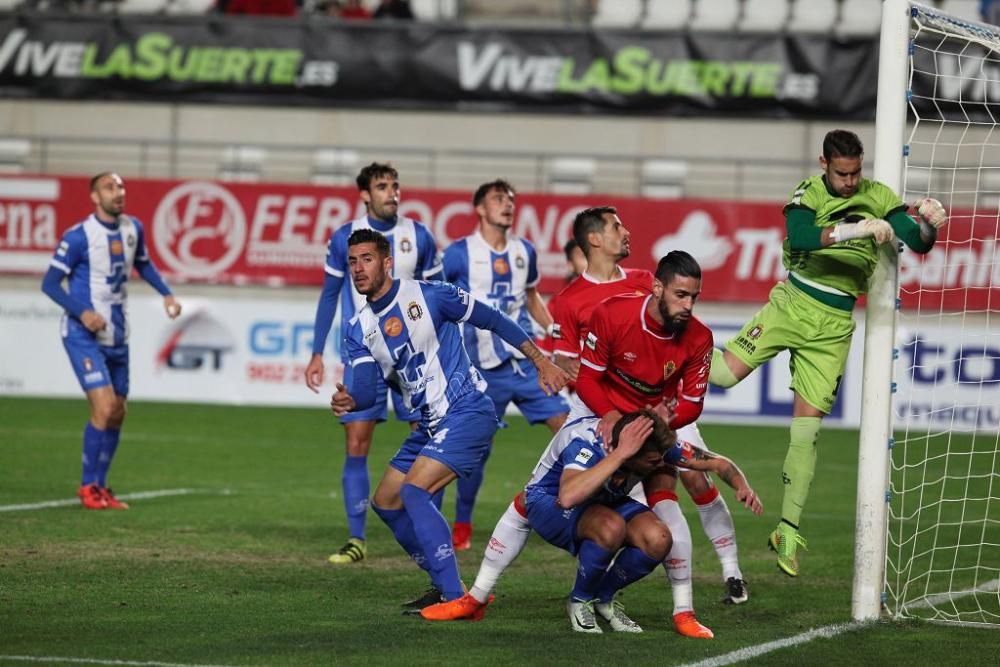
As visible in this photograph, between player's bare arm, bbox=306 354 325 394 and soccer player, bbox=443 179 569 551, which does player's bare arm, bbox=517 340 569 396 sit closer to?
player's bare arm, bbox=306 354 325 394

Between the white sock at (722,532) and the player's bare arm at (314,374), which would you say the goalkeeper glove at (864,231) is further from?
the player's bare arm at (314,374)

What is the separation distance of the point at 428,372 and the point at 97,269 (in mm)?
5098

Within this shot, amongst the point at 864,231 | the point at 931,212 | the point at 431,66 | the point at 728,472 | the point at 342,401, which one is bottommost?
the point at 728,472

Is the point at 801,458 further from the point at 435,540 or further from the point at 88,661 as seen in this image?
the point at 88,661

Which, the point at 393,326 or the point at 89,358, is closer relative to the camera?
the point at 393,326

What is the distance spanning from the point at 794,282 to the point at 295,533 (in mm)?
4259

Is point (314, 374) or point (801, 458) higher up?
point (314, 374)

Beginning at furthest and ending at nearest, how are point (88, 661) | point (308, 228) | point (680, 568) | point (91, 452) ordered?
point (308, 228) → point (91, 452) → point (680, 568) → point (88, 661)

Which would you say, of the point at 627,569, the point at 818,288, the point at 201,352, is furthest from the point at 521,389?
the point at 201,352

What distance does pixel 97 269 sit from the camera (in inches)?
491

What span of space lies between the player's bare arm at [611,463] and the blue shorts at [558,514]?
36cm

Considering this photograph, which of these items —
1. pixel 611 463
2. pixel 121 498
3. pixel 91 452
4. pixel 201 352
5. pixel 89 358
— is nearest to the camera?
pixel 611 463

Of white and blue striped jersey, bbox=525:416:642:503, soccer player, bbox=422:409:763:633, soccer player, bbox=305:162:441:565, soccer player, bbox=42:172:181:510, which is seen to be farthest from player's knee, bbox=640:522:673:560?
soccer player, bbox=42:172:181:510

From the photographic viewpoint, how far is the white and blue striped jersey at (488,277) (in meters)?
11.0
